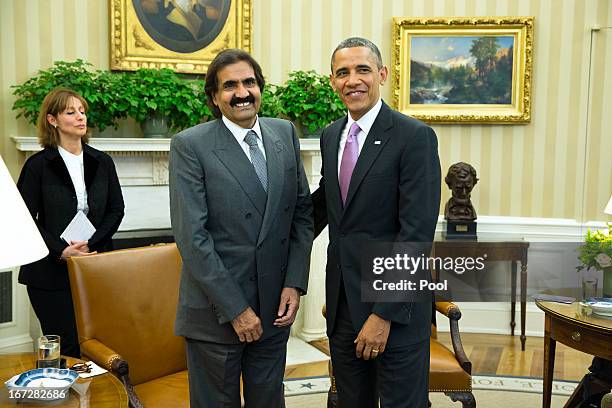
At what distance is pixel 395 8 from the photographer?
5.64 metres

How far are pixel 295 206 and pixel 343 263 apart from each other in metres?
0.31

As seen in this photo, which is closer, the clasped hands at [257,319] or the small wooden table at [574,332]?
the clasped hands at [257,319]

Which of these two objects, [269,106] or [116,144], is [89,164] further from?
[269,106]

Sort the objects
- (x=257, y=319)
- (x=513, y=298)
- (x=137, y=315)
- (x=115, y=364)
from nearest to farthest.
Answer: (x=257, y=319)
(x=115, y=364)
(x=137, y=315)
(x=513, y=298)

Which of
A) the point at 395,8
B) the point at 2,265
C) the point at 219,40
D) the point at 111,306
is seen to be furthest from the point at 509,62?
the point at 2,265

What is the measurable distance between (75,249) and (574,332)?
2485 mm

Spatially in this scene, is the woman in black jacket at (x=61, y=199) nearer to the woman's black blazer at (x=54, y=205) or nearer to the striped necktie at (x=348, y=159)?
the woman's black blazer at (x=54, y=205)

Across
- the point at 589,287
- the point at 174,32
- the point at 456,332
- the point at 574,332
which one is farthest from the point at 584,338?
the point at 174,32

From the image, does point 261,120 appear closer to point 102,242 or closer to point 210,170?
point 210,170

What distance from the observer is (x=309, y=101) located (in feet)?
16.9

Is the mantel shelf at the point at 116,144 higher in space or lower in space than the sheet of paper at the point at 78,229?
higher

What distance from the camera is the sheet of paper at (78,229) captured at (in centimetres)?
361

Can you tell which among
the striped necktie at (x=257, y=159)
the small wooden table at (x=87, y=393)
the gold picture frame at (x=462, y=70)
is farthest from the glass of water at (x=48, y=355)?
the gold picture frame at (x=462, y=70)

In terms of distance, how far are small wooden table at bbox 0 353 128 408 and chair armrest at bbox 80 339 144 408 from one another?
5.9 inches
